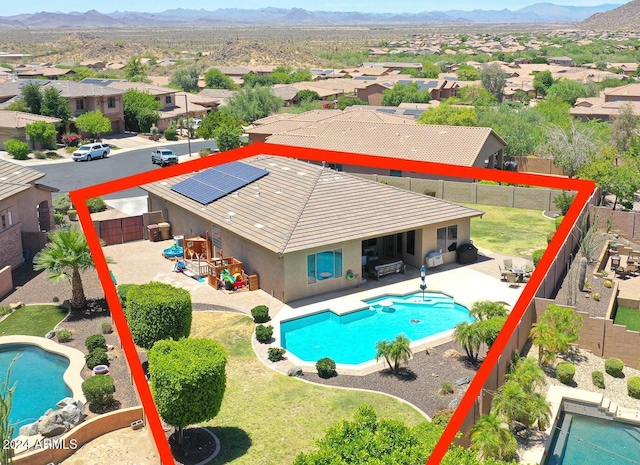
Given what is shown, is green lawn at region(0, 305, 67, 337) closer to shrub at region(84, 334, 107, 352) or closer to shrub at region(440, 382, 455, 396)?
shrub at region(84, 334, 107, 352)

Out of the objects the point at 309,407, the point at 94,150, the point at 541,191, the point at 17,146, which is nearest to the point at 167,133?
the point at 94,150

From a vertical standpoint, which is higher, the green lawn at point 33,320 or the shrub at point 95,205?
the shrub at point 95,205

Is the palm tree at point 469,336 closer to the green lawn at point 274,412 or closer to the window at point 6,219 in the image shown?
the green lawn at point 274,412

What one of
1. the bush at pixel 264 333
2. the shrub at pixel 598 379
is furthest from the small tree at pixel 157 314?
the shrub at pixel 598 379

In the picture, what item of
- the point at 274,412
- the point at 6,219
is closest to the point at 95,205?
the point at 6,219

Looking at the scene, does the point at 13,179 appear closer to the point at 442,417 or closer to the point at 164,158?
the point at 164,158

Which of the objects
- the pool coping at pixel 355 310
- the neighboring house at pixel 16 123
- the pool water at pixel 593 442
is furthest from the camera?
the neighboring house at pixel 16 123
